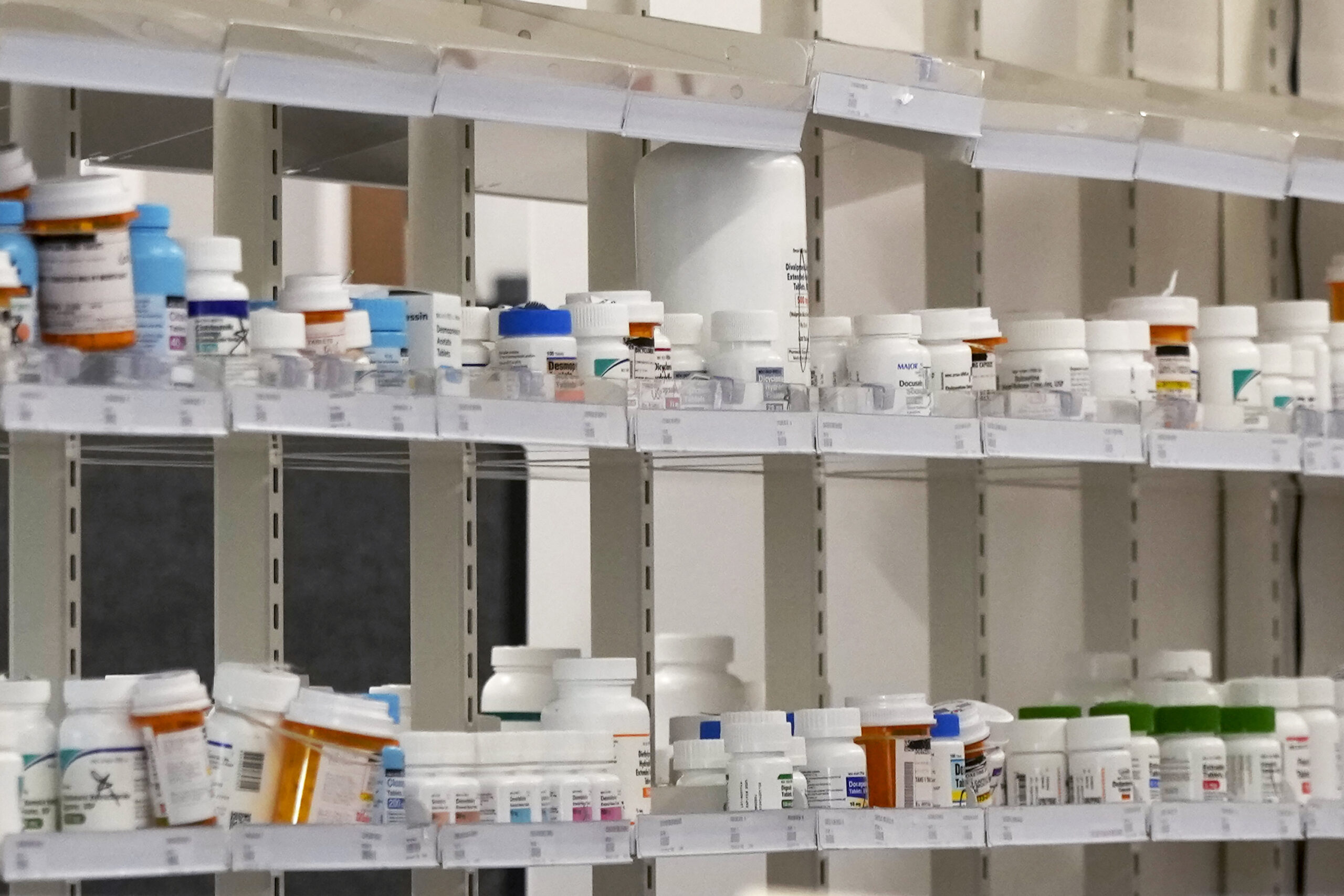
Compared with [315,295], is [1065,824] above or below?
below

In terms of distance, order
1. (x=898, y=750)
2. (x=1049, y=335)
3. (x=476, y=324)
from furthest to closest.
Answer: (x=1049, y=335), (x=898, y=750), (x=476, y=324)

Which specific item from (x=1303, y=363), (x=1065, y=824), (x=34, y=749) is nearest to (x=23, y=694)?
(x=34, y=749)

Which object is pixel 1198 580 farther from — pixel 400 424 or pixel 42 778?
pixel 42 778

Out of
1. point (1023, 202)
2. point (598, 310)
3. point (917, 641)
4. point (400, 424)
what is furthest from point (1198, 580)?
point (400, 424)

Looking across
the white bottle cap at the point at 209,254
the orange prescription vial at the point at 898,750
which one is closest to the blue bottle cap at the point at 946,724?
the orange prescription vial at the point at 898,750

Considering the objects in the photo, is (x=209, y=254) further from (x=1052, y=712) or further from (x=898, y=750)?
(x=1052, y=712)

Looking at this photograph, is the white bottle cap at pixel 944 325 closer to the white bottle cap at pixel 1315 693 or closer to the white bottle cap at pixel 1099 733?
the white bottle cap at pixel 1099 733

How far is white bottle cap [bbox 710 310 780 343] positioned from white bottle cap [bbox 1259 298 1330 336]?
834 mm

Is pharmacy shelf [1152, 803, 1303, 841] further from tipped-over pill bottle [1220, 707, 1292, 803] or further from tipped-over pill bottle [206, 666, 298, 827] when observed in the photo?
tipped-over pill bottle [206, 666, 298, 827]

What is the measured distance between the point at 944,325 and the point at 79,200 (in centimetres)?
98

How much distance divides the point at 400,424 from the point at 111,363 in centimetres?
28

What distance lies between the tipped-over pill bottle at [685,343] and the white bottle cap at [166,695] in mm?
627

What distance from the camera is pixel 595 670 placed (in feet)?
6.27

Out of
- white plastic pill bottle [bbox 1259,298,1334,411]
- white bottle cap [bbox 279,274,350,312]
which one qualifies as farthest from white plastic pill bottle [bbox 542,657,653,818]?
white plastic pill bottle [bbox 1259,298,1334,411]
